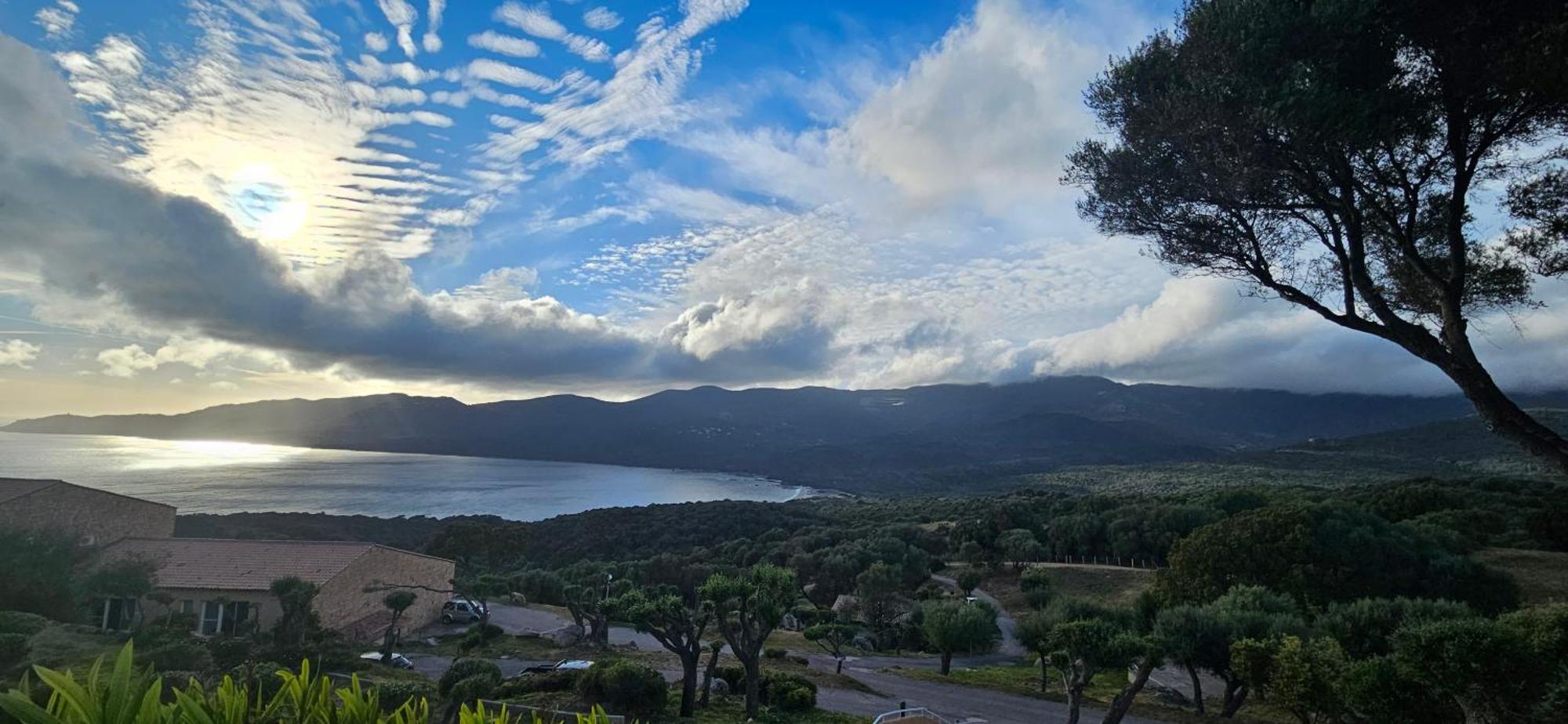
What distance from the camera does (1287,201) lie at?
9164 millimetres

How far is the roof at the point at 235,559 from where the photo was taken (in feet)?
83.4

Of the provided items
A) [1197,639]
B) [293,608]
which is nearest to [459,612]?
[293,608]

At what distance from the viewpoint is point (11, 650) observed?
41.1 feet

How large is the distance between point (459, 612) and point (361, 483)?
105 m

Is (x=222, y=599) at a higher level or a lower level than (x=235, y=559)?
lower

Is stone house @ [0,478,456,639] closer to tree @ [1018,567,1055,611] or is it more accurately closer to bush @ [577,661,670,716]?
bush @ [577,661,670,716]

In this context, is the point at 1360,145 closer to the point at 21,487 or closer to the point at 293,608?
the point at 293,608

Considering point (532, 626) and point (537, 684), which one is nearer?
point (537, 684)

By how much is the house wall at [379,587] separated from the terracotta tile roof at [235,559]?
549 mm

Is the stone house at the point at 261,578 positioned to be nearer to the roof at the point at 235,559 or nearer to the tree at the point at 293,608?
the roof at the point at 235,559

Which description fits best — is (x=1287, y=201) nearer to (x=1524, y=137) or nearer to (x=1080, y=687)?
(x=1524, y=137)

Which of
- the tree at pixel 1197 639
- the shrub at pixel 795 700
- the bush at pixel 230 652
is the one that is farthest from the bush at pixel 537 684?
the tree at pixel 1197 639

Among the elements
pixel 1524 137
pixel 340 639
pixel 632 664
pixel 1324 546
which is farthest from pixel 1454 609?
pixel 340 639

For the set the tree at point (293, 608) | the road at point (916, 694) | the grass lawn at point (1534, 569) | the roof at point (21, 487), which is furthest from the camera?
the roof at point (21, 487)
